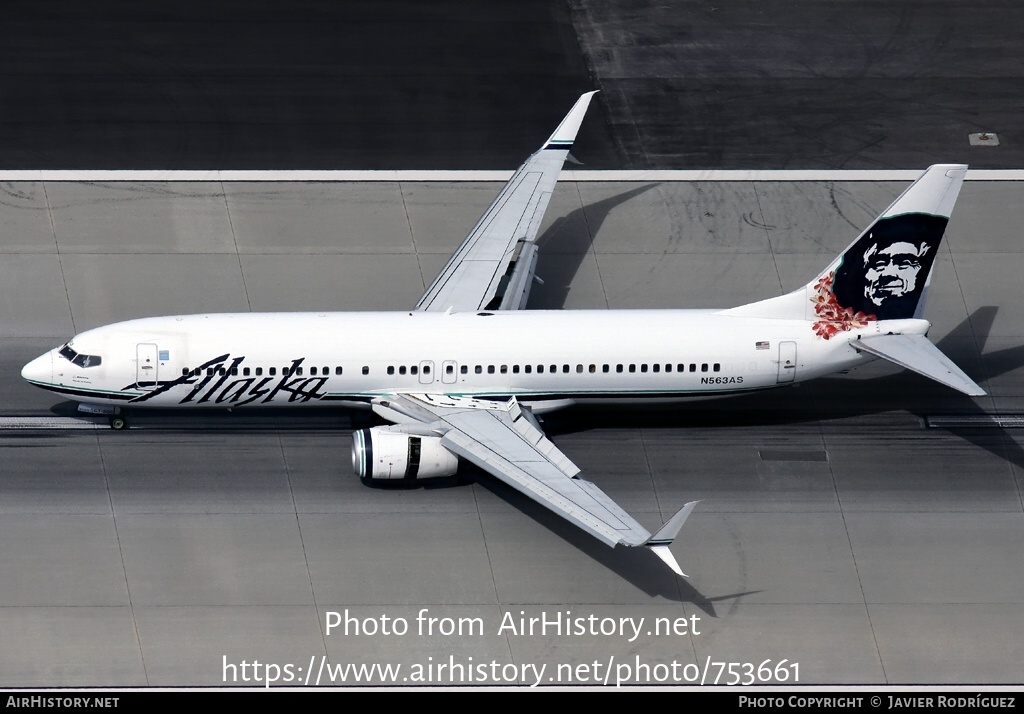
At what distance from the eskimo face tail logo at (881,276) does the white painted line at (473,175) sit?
40.2ft

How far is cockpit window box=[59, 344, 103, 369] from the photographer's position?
41.4 meters

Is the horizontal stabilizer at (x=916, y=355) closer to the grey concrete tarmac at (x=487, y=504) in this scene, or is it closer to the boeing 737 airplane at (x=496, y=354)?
the boeing 737 airplane at (x=496, y=354)

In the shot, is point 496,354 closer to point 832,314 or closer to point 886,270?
point 832,314

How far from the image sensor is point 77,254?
48.9 m

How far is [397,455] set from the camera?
40.2 m

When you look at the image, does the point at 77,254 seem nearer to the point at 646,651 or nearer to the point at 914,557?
the point at 646,651

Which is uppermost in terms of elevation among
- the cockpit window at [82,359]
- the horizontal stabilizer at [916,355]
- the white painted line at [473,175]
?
the white painted line at [473,175]

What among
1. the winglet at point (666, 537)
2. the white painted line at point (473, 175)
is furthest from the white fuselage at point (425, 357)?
the white painted line at point (473, 175)

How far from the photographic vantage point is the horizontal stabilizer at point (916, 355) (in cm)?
3957

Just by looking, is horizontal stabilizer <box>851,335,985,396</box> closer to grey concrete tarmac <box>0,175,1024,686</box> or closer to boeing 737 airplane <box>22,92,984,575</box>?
boeing 737 airplane <box>22,92,984,575</box>

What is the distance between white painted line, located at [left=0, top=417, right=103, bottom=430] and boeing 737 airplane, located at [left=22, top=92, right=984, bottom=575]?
641 mm

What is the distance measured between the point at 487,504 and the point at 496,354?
457 centimetres

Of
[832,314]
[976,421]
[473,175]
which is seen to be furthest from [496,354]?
[976,421]

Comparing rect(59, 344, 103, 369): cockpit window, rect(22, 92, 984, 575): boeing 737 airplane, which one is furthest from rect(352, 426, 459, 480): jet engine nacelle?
rect(59, 344, 103, 369): cockpit window
